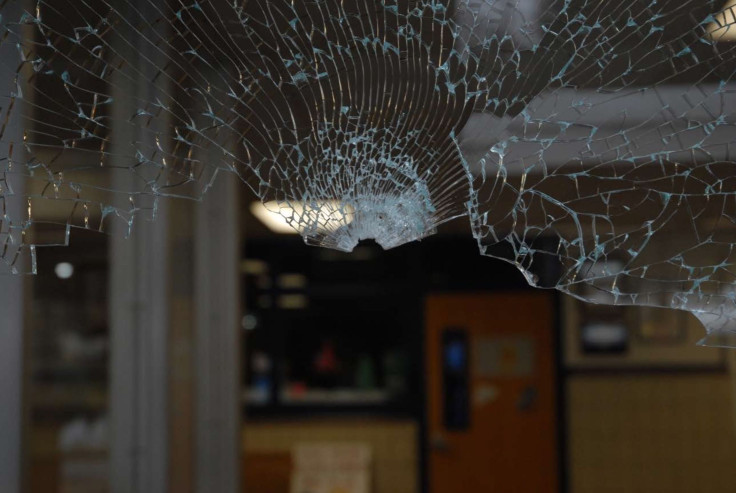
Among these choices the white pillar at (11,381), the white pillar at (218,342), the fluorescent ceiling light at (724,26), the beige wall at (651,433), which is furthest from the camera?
the beige wall at (651,433)

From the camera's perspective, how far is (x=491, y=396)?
10.1 ft

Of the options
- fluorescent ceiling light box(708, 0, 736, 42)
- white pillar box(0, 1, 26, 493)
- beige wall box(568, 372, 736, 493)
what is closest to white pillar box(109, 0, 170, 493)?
white pillar box(0, 1, 26, 493)

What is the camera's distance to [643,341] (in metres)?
2.96

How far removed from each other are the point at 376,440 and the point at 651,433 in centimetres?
101

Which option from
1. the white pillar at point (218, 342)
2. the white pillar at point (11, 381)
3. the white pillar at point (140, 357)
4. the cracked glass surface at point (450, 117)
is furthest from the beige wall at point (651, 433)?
the cracked glass surface at point (450, 117)

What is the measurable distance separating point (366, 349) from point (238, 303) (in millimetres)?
1100

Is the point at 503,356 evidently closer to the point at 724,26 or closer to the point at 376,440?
the point at 376,440

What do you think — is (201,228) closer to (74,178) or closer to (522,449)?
(74,178)

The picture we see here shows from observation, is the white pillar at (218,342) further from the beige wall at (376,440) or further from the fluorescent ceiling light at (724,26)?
the fluorescent ceiling light at (724,26)

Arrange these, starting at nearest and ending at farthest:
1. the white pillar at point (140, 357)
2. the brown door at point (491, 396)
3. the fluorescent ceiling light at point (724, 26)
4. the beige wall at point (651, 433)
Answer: the fluorescent ceiling light at point (724, 26), the white pillar at point (140, 357), the beige wall at point (651, 433), the brown door at point (491, 396)

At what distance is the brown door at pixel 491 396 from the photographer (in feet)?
9.98

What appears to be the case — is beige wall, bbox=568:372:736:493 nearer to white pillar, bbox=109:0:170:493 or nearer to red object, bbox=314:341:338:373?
red object, bbox=314:341:338:373

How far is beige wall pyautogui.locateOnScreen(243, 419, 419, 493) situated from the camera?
297cm

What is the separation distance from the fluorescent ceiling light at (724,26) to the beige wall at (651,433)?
8.85 ft
